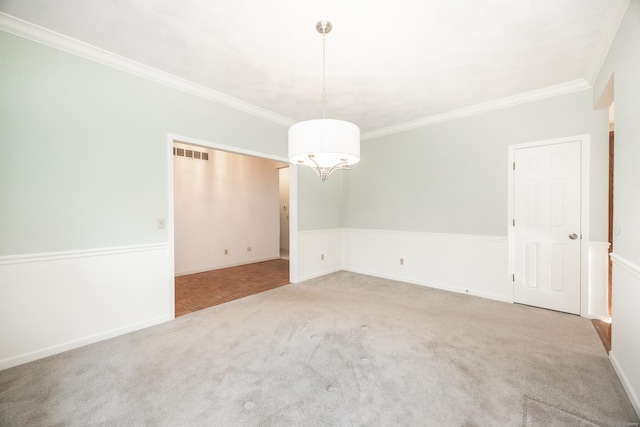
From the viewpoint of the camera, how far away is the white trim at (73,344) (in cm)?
208

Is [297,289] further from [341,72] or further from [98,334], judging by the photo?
[341,72]

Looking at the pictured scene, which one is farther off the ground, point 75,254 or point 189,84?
point 189,84

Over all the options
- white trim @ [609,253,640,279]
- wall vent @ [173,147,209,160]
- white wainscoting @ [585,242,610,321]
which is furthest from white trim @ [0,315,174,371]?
white wainscoting @ [585,242,610,321]

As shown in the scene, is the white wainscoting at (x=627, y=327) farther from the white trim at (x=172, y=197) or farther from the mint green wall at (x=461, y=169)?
the white trim at (x=172, y=197)

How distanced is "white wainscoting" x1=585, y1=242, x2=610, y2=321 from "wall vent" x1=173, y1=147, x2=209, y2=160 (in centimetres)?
616

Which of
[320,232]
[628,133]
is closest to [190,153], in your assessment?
[320,232]

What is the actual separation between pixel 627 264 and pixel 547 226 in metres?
1.63

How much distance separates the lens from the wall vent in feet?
16.3

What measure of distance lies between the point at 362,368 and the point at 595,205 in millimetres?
3216

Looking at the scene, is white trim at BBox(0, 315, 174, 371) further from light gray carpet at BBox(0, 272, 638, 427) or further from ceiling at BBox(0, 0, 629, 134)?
ceiling at BBox(0, 0, 629, 134)

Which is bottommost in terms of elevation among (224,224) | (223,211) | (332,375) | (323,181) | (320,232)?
(332,375)

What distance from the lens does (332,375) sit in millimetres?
1954

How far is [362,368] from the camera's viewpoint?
6.69ft

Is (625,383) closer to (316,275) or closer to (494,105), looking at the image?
(494,105)
